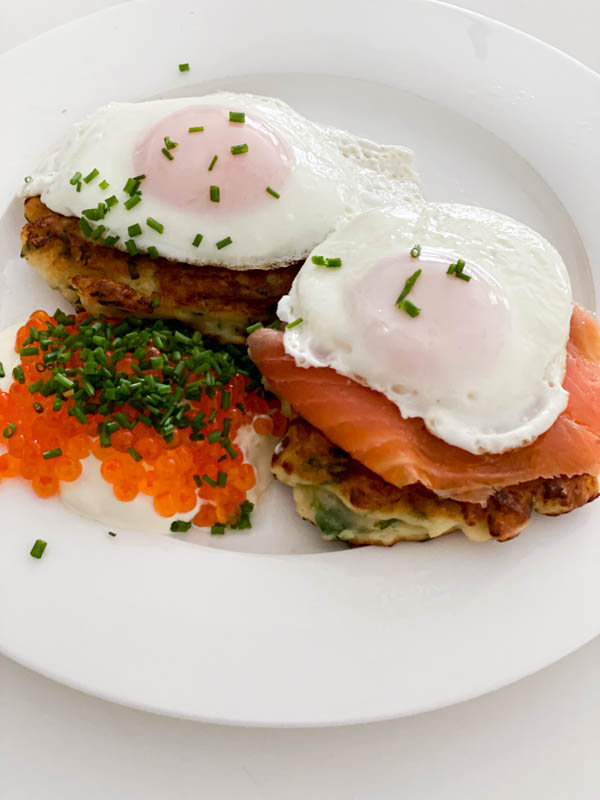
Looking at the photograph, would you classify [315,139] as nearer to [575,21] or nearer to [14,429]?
[14,429]

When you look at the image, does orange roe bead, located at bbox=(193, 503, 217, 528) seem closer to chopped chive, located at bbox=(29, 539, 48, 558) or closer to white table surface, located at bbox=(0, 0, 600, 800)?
chopped chive, located at bbox=(29, 539, 48, 558)

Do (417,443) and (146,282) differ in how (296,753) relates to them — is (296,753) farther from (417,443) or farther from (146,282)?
(146,282)

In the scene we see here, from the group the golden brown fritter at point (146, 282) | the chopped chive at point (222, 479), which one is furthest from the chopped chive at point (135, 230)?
the chopped chive at point (222, 479)

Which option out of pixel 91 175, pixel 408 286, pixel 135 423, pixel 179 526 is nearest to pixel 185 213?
pixel 91 175

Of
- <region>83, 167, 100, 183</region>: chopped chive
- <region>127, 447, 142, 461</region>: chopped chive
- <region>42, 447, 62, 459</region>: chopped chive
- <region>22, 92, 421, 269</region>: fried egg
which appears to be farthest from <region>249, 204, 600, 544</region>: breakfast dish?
<region>83, 167, 100, 183</region>: chopped chive

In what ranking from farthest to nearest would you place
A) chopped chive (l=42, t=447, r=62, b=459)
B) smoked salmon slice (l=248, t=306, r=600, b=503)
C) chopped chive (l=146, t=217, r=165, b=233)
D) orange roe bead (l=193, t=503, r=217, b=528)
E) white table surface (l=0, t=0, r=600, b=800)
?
chopped chive (l=146, t=217, r=165, b=233) → orange roe bead (l=193, t=503, r=217, b=528) → chopped chive (l=42, t=447, r=62, b=459) → smoked salmon slice (l=248, t=306, r=600, b=503) → white table surface (l=0, t=0, r=600, b=800)

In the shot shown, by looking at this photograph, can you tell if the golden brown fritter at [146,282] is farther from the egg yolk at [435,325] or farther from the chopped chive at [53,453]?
the chopped chive at [53,453]
